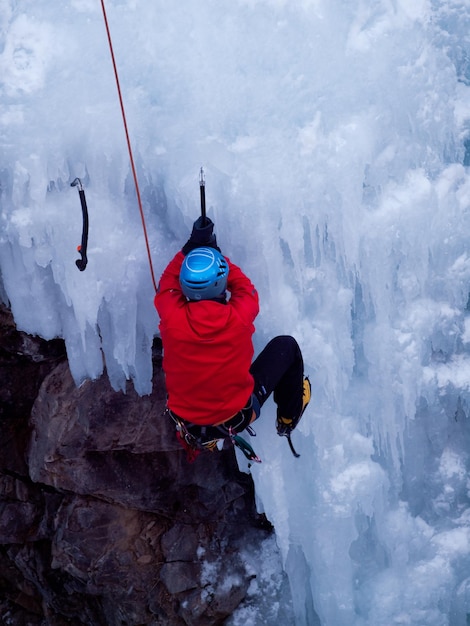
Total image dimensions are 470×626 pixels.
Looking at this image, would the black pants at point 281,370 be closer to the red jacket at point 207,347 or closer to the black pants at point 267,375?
the black pants at point 267,375

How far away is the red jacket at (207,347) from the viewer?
3311 millimetres

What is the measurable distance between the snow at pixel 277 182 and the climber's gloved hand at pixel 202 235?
336 millimetres

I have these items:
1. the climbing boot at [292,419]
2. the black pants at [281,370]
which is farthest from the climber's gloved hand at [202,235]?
the climbing boot at [292,419]

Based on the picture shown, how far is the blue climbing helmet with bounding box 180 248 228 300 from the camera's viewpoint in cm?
321

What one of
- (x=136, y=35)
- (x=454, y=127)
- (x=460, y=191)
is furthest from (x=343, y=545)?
(x=136, y=35)

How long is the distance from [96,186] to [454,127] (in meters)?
2.30

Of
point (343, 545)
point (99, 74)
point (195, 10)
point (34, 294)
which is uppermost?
point (195, 10)

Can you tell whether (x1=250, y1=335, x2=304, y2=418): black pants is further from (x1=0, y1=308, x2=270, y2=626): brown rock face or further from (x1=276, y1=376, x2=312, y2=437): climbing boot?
(x1=0, y1=308, x2=270, y2=626): brown rock face

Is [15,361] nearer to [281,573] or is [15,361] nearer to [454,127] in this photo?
[281,573]

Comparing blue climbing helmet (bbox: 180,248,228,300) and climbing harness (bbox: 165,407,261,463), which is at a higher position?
blue climbing helmet (bbox: 180,248,228,300)

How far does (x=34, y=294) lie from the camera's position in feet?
13.9

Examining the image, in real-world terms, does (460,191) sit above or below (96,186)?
below

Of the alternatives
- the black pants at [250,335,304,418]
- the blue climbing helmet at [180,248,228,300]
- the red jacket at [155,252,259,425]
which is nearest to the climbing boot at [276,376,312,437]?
the black pants at [250,335,304,418]

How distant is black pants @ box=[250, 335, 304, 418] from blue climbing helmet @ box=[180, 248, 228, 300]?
0.66m
